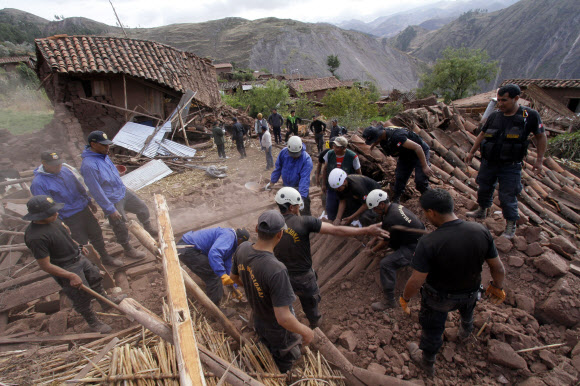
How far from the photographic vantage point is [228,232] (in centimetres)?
335

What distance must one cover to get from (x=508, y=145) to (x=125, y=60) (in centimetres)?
1331

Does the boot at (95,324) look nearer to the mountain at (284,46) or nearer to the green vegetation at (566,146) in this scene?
the green vegetation at (566,146)

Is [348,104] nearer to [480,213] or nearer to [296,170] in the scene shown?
[296,170]

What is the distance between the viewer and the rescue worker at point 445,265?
215 cm

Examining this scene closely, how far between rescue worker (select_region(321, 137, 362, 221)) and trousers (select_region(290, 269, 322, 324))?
1.64 m

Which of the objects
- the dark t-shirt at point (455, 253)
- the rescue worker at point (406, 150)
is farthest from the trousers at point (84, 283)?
the rescue worker at point (406, 150)

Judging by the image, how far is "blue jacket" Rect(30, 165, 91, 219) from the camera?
12.0ft

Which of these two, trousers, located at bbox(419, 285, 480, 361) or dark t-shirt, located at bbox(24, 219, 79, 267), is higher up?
dark t-shirt, located at bbox(24, 219, 79, 267)

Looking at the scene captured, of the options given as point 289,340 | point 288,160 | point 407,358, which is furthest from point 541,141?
point 289,340

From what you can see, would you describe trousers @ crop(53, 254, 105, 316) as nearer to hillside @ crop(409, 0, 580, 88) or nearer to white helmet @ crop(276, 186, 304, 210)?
white helmet @ crop(276, 186, 304, 210)

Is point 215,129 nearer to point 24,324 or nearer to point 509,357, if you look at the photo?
point 24,324

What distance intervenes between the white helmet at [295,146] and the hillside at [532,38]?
8371cm

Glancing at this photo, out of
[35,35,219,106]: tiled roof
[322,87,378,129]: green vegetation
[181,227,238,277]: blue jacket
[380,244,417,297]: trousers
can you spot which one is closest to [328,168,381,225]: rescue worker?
[380,244,417,297]: trousers

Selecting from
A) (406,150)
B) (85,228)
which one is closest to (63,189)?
(85,228)
